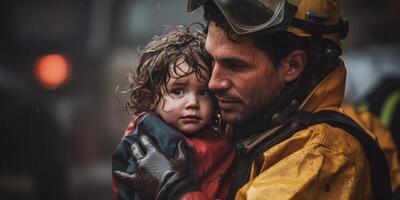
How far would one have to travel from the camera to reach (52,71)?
10242mm

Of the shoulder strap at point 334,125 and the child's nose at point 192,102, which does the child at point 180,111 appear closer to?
the child's nose at point 192,102

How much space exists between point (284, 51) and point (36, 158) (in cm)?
276

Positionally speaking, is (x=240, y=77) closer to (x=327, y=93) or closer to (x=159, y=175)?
(x=327, y=93)

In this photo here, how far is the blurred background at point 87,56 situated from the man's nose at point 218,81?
15.8 feet

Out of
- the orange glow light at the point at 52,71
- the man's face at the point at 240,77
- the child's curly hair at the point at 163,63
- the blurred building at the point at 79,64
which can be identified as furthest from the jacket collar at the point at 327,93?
the orange glow light at the point at 52,71

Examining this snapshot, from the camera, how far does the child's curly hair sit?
310 cm

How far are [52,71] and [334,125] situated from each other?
772cm

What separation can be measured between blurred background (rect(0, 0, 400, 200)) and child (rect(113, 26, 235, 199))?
15.2 feet

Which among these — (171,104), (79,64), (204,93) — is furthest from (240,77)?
(79,64)

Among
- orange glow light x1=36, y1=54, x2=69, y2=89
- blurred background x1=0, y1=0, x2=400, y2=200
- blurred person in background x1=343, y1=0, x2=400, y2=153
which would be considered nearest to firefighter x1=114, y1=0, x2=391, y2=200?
blurred person in background x1=343, y1=0, x2=400, y2=153

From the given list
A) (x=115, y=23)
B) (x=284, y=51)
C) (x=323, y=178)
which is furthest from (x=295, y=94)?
(x=115, y=23)

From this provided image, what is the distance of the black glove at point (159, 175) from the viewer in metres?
2.86

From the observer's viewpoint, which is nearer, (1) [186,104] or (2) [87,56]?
(1) [186,104]

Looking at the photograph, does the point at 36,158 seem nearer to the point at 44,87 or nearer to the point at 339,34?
the point at 339,34
